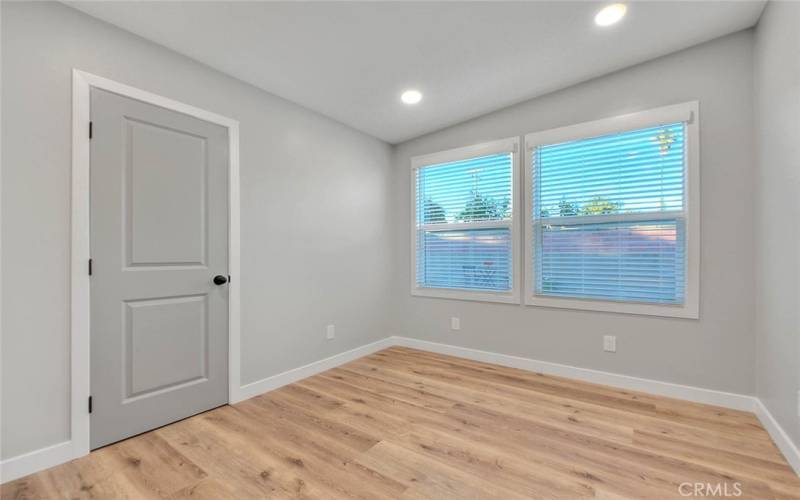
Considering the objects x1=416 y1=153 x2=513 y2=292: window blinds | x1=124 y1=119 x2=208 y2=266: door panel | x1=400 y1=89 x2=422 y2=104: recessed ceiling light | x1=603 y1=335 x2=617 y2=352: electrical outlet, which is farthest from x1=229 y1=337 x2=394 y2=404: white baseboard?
x1=400 y1=89 x2=422 y2=104: recessed ceiling light

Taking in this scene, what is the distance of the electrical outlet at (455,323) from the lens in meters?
3.78

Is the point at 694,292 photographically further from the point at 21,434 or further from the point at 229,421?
the point at 21,434

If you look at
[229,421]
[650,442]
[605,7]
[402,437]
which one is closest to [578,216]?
[605,7]

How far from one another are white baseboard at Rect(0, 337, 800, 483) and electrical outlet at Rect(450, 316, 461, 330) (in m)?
0.20

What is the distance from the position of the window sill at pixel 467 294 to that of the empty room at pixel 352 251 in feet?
0.14

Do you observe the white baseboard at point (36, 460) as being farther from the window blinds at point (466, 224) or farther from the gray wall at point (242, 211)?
the window blinds at point (466, 224)

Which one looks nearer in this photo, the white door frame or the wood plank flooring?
the wood plank flooring

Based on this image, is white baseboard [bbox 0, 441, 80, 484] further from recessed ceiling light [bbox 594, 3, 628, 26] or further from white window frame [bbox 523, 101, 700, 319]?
recessed ceiling light [bbox 594, 3, 628, 26]

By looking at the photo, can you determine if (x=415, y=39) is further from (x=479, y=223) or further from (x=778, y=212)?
(x=778, y=212)

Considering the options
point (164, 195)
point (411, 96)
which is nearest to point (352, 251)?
point (411, 96)

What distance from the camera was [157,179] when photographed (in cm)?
225

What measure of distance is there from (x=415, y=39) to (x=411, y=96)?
2.53ft

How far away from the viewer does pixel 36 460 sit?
5.88 feet

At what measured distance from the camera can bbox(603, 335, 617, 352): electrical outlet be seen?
9.48 ft
